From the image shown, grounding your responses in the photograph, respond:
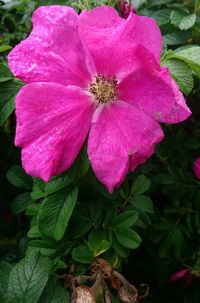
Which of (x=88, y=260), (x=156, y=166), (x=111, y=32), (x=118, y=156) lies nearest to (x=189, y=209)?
(x=156, y=166)

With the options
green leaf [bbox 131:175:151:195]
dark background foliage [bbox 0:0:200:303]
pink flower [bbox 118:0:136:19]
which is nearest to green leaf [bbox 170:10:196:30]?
dark background foliage [bbox 0:0:200:303]

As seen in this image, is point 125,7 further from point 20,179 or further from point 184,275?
point 184,275

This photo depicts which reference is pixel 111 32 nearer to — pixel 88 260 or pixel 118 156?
pixel 118 156

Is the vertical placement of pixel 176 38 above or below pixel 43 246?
above

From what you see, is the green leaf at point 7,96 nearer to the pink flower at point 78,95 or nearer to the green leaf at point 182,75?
the pink flower at point 78,95

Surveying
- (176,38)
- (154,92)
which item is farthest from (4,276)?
(176,38)
